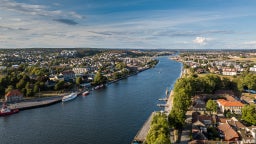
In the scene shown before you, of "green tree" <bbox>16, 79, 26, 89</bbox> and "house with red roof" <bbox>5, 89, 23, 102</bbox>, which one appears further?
"green tree" <bbox>16, 79, 26, 89</bbox>

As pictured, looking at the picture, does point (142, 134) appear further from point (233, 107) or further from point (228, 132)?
point (233, 107)

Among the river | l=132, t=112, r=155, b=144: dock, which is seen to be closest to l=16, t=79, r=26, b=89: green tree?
the river

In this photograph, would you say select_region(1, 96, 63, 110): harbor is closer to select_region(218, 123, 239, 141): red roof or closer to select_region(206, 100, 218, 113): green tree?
select_region(206, 100, 218, 113): green tree

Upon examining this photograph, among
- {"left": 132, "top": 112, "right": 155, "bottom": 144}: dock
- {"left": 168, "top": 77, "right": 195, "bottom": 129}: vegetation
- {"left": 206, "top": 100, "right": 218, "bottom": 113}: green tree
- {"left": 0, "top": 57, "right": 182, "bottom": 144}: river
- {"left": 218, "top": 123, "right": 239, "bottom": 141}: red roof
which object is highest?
{"left": 168, "top": 77, "right": 195, "bottom": 129}: vegetation

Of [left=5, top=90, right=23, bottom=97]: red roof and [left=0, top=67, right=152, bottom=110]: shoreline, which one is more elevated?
[left=5, top=90, right=23, bottom=97]: red roof

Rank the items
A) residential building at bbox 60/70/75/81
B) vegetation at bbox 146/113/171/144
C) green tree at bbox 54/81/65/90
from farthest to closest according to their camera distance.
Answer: residential building at bbox 60/70/75/81 → green tree at bbox 54/81/65/90 → vegetation at bbox 146/113/171/144

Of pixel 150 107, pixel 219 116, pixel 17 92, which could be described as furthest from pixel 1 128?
pixel 219 116
